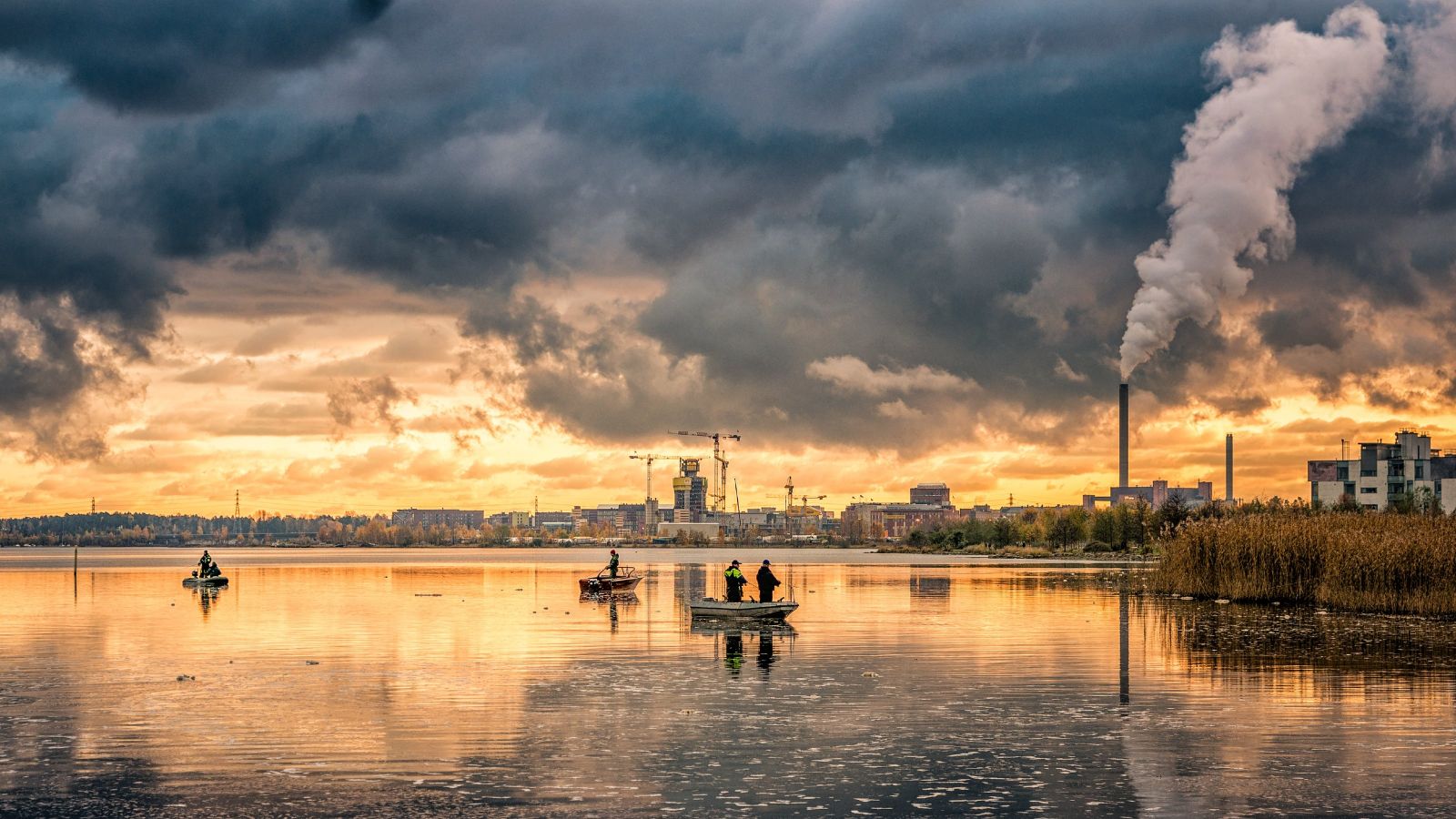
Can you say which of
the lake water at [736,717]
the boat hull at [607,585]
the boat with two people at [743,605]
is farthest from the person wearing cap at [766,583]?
the boat hull at [607,585]

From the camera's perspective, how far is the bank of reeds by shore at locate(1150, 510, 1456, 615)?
62781 millimetres

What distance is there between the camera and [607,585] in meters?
90.2

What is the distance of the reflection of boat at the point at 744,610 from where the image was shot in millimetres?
63656

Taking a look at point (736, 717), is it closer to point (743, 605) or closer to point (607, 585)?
point (743, 605)

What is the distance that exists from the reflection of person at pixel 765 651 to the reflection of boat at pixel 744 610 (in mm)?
4137

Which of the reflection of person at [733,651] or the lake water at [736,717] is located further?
the reflection of person at [733,651]

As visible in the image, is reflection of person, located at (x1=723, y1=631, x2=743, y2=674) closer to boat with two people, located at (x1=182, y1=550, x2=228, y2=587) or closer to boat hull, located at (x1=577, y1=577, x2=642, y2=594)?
boat hull, located at (x1=577, y1=577, x2=642, y2=594)

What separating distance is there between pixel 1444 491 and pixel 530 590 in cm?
14173

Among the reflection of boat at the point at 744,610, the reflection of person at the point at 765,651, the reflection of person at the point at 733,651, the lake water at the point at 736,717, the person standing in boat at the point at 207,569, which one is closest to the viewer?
the lake water at the point at 736,717

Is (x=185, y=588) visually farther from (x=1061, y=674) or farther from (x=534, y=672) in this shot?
(x=1061, y=674)

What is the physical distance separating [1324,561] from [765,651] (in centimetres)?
3235

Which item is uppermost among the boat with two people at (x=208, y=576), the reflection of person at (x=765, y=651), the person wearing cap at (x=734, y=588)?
the person wearing cap at (x=734, y=588)

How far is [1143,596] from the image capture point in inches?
3337

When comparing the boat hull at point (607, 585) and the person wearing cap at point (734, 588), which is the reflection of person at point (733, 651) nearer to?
the person wearing cap at point (734, 588)
